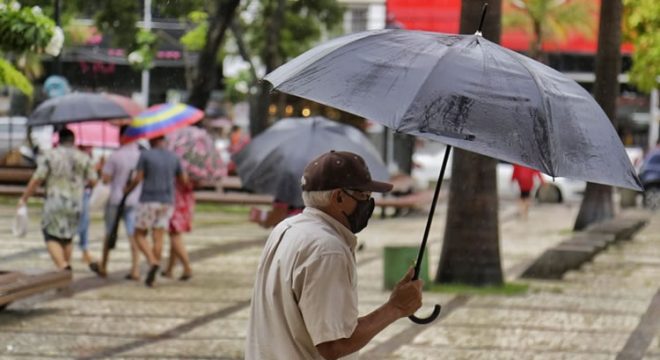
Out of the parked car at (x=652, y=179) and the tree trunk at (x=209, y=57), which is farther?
the parked car at (x=652, y=179)

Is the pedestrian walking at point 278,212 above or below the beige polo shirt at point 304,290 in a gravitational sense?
below

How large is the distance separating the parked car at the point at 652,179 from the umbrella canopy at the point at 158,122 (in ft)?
72.3

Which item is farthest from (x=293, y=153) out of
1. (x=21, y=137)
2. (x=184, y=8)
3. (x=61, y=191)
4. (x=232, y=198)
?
(x=21, y=137)

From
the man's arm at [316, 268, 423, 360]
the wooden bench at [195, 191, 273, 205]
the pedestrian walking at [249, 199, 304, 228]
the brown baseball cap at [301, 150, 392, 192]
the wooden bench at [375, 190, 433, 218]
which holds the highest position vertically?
the brown baseball cap at [301, 150, 392, 192]

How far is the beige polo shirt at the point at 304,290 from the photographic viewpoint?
4320 millimetres

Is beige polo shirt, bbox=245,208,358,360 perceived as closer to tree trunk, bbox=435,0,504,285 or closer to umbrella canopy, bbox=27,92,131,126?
umbrella canopy, bbox=27,92,131,126

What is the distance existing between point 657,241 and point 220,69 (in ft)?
103

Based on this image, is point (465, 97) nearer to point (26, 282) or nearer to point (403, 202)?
point (26, 282)

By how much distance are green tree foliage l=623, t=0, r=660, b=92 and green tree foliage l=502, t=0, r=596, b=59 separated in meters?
20.7

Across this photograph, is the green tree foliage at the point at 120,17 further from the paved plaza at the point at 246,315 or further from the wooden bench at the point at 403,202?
the paved plaza at the point at 246,315

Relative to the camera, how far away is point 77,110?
14.5 metres

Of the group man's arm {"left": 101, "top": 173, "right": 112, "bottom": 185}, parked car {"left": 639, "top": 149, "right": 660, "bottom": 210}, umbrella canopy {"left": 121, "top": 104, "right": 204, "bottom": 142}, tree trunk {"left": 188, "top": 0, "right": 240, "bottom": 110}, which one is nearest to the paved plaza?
man's arm {"left": 101, "top": 173, "right": 112, "bottom": 185}

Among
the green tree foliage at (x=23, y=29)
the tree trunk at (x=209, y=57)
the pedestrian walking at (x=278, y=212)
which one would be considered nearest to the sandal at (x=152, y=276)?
the pedestrian walking at (x=278, y=212)

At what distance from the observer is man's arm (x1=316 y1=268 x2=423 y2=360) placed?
172 inches
